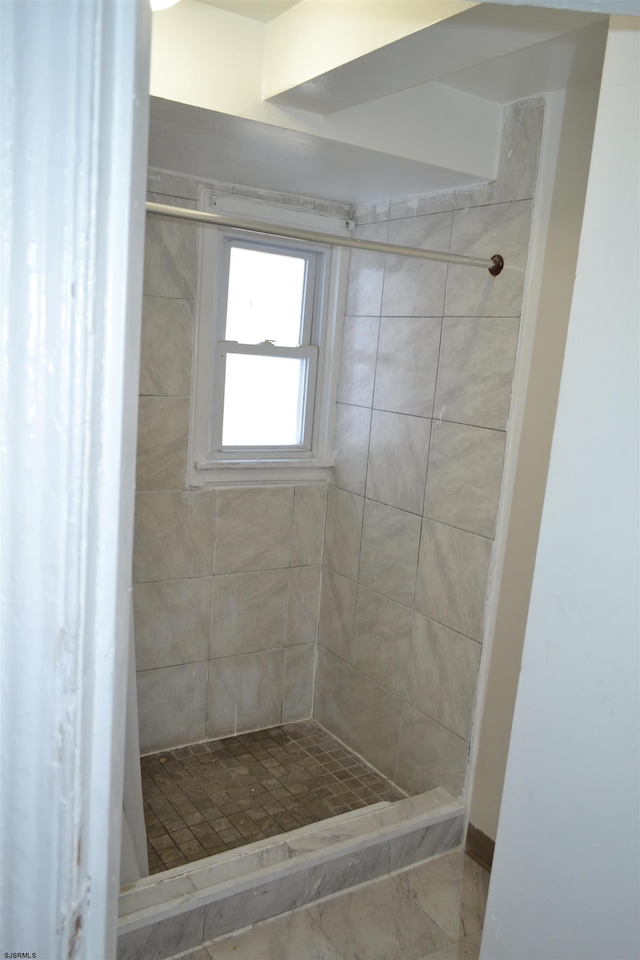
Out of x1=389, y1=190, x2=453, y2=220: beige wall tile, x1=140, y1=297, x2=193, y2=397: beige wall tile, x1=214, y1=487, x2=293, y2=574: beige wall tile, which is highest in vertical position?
x1=389, y1=190, x2=453, y2=220: beige wall tile

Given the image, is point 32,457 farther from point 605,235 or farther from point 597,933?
point 597,933

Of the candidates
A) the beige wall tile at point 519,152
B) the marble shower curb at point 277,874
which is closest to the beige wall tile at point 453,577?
the marble shower curb at point 277,874

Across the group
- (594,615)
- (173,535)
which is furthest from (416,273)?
(594,615)

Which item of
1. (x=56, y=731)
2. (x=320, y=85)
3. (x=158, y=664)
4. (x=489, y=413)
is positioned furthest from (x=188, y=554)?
(x=56, y=731)

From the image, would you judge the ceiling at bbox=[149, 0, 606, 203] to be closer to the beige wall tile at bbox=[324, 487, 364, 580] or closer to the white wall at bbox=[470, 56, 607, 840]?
the white wall at bbox=[470, 56, 607, 840]

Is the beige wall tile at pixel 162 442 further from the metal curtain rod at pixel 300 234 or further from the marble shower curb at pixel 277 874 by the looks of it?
the marble shower curb at pixel 277 874

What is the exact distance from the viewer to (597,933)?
0.95 metres

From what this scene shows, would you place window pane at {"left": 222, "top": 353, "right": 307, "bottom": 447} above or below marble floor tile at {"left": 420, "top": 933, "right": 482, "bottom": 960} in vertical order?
above

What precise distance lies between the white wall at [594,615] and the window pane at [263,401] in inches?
81.6

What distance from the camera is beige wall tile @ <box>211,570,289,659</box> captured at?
299cm

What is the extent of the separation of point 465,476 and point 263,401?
1002mm

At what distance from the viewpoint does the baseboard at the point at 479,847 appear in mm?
2330

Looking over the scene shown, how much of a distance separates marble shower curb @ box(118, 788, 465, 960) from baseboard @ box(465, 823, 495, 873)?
0.10ft

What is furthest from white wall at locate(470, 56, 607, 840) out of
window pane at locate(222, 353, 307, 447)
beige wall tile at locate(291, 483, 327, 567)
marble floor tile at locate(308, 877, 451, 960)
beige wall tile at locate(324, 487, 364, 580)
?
window pane at locate(222, 353, 307, 447)
